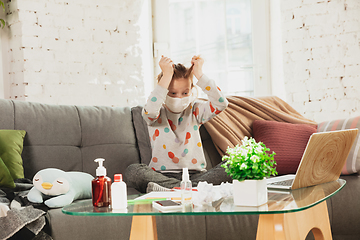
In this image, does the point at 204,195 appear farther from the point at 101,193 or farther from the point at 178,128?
the point at 178,128

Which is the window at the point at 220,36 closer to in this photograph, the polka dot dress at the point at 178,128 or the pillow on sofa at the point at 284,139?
the pillow on sofa at the point at 284,139

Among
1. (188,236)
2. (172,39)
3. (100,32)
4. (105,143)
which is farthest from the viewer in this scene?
(172,39)

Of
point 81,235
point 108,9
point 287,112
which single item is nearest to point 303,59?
point 287,112

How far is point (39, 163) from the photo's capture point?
1635 millimetres

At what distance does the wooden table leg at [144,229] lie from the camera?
0.95m

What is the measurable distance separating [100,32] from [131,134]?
1371 millimetres

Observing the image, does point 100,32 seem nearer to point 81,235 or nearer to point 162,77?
point 162,77

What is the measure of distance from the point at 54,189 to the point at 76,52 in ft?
5.78

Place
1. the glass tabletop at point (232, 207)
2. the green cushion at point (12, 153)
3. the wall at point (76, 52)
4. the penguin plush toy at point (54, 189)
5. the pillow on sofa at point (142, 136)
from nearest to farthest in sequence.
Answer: the glass tabletop at point (232, 207)
the penguin plush toy at point (54, 189)
the green cushion at point (12, 153)
the pillow on sofa at point (142, 136)
the wall at point (76, 52)

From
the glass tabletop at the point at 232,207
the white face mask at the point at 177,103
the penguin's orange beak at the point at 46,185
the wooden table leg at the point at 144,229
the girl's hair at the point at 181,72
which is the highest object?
the girl's hair at the point at 181,72

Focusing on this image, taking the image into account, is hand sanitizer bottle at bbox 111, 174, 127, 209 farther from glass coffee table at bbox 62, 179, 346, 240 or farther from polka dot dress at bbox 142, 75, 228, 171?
polka dot dress at bbox 142, 75, 228, 171

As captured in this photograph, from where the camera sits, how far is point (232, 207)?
0.85 meters

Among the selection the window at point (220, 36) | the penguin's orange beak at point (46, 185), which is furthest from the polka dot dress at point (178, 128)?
the window at point (220, 36)

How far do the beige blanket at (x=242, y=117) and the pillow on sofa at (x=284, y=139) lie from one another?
7 centimetres
